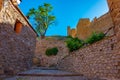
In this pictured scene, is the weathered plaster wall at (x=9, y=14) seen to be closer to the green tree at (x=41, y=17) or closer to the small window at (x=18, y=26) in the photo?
the small window at (x=18, y=26)

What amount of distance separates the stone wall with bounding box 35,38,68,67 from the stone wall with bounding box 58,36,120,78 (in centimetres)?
1176

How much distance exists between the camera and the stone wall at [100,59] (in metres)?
5.36

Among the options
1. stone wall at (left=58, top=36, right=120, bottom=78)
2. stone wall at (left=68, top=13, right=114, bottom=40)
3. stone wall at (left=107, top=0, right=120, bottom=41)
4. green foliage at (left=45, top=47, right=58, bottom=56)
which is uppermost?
stone wall at (left=68, top=13, right=114, bottom=40)

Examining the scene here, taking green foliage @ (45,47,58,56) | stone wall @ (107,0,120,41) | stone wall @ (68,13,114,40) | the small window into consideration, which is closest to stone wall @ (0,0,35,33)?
the small window

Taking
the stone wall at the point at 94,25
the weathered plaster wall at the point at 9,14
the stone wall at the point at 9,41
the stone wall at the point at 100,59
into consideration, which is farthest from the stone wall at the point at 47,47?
the weathered plaster wall at the point at 9,14

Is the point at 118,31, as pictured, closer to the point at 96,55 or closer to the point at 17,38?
the point at 96,55

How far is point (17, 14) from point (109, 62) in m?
5.23

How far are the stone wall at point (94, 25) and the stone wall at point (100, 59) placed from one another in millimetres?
10485

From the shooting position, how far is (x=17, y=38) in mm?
7375

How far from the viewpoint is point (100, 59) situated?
20.9ft

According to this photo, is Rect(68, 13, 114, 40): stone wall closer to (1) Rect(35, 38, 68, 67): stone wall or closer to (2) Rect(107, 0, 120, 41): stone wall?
(1) Rect(35, 38, 68, 67): stone wall

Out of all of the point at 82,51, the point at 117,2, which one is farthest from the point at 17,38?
the point at 117,2

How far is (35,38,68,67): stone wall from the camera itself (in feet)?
68.5

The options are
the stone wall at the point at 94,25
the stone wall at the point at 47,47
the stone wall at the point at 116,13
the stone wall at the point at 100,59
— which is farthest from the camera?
the stone wall at the point at 94,25
